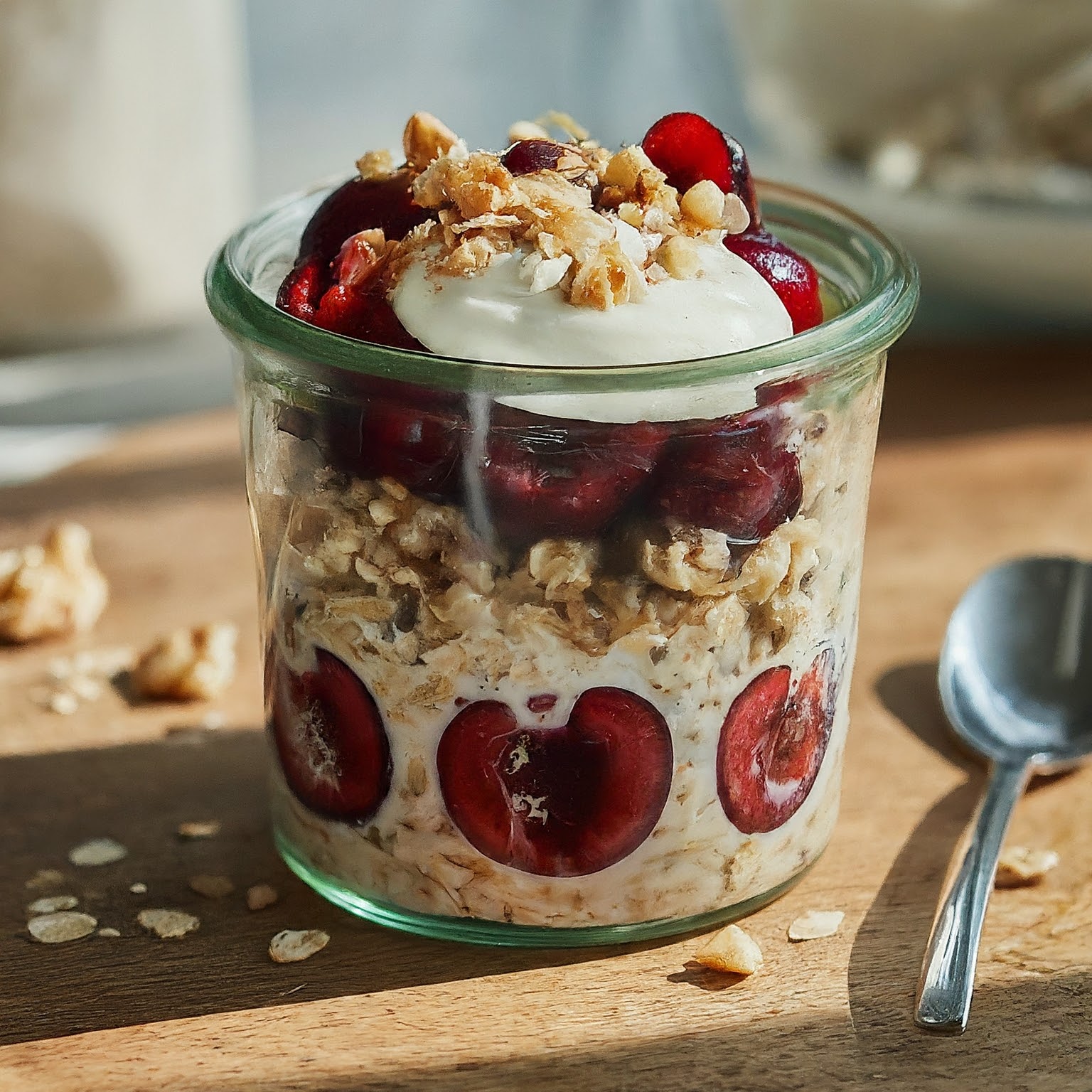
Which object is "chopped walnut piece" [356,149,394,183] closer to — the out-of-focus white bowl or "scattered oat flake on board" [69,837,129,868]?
"scattered oat flake on board" [69,837,129,868]

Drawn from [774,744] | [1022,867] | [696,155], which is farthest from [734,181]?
[1022,867]

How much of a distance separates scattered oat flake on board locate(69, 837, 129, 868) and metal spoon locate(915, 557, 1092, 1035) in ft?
1.30

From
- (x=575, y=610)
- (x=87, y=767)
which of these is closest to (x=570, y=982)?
(x=575, y=610)

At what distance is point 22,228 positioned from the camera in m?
1.15

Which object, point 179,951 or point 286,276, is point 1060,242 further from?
point 179,951

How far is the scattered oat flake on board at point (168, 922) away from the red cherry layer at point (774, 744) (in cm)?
24

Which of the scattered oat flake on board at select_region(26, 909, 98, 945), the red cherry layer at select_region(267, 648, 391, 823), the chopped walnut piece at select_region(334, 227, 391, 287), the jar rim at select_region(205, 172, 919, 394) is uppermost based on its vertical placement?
the chopped walnut piece at select_region(334, 227, 391, 287)

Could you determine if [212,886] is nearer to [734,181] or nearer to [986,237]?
[734,181]

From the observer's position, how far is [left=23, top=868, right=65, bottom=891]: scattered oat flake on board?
0.70 metres

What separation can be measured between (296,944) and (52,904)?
0.12 meters

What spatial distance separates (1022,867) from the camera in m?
0.72

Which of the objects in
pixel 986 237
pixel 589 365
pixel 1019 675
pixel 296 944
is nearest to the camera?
pixel 589 365

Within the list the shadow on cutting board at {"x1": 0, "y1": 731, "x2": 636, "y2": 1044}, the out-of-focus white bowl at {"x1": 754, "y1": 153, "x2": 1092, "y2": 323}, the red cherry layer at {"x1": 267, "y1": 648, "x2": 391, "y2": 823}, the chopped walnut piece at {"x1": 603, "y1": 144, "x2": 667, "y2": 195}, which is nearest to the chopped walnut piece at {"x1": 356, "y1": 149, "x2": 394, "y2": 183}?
the chopped walnut piece at {"x1": 603, "y1": 144, "x2": 667, "y2": 195}

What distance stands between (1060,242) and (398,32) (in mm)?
750
